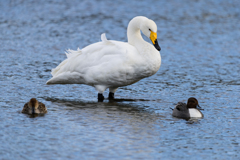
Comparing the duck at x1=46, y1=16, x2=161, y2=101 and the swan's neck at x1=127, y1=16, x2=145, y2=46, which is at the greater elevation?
the swan's neck at x1=127, y1=16, x2=145, y2=46

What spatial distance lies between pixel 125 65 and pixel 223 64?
5044mm

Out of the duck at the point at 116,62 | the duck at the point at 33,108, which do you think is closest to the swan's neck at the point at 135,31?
the duck at the point at 116,62

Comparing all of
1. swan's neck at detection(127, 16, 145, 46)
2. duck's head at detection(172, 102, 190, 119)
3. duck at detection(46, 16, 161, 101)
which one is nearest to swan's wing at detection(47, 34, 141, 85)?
duck at detection(46, 16, 161, 101)

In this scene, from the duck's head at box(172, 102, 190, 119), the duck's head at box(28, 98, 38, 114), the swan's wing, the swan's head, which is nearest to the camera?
the duck's head at box(28, 98, 38, 114)

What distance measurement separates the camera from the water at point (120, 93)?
656cm

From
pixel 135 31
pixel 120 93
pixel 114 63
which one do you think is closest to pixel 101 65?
pixel 114 63

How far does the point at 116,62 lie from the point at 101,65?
38cm

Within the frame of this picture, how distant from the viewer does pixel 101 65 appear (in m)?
9.18

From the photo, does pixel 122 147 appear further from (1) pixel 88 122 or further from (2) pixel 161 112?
(2) pixel 161 112

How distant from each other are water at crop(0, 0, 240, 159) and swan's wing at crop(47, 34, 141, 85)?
1.55 feet

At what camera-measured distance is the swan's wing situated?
29.4ft

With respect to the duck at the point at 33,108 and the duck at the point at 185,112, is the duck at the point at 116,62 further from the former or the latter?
the duck at the point at 33,108

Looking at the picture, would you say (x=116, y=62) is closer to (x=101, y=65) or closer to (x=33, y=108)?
(x=101, y=65)

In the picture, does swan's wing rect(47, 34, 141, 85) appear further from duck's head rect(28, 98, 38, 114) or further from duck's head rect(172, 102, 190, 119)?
duck's head rect(28, 98, 38, 114)
